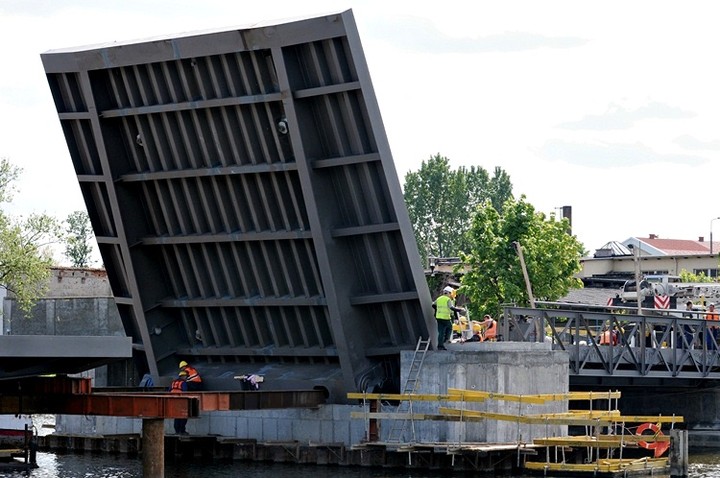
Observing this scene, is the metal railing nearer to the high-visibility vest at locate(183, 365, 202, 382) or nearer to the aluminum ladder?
the aluminum ladder

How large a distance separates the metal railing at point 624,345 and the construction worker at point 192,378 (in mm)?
7981

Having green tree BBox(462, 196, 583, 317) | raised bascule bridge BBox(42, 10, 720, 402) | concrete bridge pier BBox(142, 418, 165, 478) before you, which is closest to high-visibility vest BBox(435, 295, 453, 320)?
raised bascule bridge BBox(42, 10, 720, 402)

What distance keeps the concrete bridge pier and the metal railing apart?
1088 cm

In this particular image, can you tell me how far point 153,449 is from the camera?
27.5 m

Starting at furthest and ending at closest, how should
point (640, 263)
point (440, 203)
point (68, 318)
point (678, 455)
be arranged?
point (440, 203), point (640, 263), point (68, 318), point (678, 455)

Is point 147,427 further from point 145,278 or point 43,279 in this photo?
point 43,279

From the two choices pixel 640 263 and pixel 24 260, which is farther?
pixel 640 263

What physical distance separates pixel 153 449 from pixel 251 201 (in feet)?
28.3

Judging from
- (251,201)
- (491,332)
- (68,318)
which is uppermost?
(251,201)

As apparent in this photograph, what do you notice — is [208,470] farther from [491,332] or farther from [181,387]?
[491,332]

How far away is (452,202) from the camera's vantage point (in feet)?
397

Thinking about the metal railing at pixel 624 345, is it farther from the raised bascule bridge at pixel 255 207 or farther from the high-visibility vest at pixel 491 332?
the high-visibility vest at pixel 491 332

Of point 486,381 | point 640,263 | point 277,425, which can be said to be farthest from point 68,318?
point 640,263

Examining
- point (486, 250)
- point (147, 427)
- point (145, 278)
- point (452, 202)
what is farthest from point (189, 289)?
point (452, 202)
